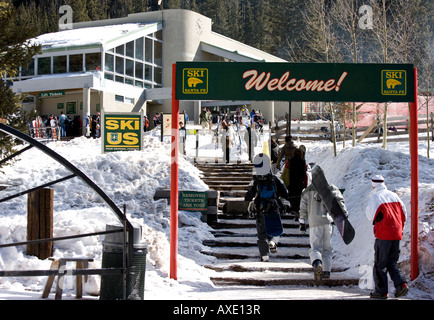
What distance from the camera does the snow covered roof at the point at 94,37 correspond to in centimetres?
3219

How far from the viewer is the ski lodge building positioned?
31.8m

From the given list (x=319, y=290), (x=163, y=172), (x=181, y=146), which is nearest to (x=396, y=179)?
(x=319, y=290)

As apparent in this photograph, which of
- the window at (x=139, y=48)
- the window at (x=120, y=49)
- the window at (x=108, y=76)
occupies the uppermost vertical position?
the window at (x=139, y=48)

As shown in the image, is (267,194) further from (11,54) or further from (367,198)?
(11,54)

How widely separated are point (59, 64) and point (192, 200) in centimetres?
2497

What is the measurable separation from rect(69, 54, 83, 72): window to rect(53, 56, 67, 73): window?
0.49 m

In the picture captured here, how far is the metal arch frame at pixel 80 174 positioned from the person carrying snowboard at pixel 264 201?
400 centimetres

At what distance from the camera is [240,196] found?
1319 cm

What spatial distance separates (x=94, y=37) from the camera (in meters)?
34.2

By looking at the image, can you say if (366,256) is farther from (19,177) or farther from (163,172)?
(19,177)

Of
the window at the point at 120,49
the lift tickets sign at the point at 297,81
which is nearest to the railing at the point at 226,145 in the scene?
the window at the point at 120,49

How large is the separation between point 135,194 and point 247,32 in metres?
75.2

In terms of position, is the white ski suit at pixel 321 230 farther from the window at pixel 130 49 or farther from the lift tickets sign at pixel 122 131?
the window at pixel 130 49
